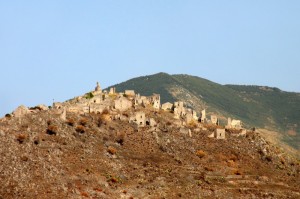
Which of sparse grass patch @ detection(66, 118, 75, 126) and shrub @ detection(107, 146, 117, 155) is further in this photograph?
sparse grass patch @ detection(66, 118, 75, 126)

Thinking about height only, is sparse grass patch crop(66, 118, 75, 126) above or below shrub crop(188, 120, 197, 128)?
below

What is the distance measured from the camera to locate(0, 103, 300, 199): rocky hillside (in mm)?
89562

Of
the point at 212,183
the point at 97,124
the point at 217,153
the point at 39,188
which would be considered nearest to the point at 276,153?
the point at 217,153

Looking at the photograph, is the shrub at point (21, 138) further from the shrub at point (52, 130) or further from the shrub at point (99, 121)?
the shrub at point (99, 121)

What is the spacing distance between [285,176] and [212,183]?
611 inches

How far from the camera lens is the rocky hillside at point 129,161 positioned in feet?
294

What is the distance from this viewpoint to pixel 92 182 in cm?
9212

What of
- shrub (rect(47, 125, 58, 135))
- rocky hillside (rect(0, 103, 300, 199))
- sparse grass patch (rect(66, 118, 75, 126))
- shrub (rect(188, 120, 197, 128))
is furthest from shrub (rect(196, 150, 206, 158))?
shrub (rect(47, 125, 58, 135))

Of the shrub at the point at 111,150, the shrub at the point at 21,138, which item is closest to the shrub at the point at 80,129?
the shrub at the point at 111,150

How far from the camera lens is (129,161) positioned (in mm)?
101875

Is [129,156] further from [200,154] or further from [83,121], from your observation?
[200,154]

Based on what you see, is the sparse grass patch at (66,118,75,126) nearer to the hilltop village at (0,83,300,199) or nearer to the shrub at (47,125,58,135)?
the hilltop village at (0,83,300,199)

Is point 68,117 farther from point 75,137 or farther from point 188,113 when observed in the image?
point 188,113

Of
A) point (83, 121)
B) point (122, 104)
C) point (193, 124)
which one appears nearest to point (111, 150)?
point (83, 121)
